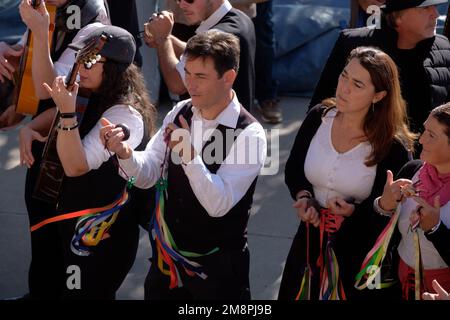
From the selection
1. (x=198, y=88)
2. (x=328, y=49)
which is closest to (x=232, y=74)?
(x=198, y=88)

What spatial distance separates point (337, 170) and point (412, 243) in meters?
0.42

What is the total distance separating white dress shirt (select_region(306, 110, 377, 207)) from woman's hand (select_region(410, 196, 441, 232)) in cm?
38

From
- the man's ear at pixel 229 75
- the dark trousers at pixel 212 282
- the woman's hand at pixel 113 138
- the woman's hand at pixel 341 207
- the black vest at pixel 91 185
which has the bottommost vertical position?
the dark trousers at pixel 212 282

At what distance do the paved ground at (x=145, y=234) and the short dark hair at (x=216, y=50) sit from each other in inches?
37.6

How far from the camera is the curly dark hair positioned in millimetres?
3814

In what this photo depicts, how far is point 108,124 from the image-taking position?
3473 mm

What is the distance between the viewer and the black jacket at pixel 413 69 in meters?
4.27

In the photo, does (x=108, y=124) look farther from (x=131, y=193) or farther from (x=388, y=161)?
(x=388, y=161)

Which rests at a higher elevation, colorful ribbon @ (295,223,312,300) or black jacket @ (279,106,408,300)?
black jacket @ (279,106,408,300)

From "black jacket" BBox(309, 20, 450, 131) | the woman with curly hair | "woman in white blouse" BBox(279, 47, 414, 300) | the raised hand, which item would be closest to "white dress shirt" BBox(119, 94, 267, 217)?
the woman with curly hair

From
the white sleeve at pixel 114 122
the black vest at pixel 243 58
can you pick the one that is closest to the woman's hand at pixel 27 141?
the white sleeve at pixel 114 122

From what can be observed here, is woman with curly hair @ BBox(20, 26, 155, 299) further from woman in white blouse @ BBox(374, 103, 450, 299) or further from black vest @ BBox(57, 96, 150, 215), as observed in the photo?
woman in white blouse @ BBox(374, 103, 450, 299)

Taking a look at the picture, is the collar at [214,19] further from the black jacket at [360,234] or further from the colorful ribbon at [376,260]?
the colorful ribbon at [376,260]
